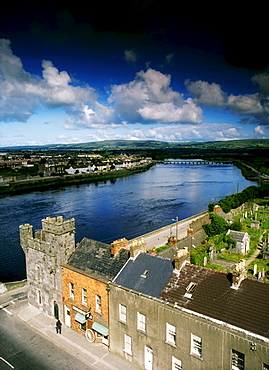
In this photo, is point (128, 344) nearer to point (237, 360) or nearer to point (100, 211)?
point (237, 360)

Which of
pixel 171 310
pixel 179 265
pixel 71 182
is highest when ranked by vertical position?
pixel 179 265

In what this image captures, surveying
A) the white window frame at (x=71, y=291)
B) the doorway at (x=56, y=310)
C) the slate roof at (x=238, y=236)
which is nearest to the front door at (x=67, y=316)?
the doorway at (x=56, y=310)

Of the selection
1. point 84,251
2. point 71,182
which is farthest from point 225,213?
point 71,182

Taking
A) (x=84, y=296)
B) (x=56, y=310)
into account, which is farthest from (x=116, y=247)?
(x=56, y=310)

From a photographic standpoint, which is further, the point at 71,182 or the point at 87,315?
the point at 71,182

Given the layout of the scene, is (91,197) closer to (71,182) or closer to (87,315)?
(71,182)

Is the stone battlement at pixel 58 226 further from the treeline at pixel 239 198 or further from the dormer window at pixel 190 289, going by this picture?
the treeline at pixel 239 198
